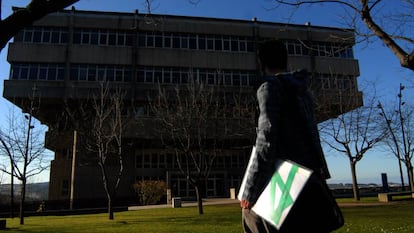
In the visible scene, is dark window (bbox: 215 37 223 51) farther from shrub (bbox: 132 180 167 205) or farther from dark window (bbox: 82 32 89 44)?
shrub (bbox: 132 180 167 205)

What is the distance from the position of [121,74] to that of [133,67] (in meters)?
1.69

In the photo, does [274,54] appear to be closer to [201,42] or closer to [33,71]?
[33,71]

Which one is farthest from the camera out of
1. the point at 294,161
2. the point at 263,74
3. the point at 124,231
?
the point at 124,231

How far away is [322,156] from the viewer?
102 inches

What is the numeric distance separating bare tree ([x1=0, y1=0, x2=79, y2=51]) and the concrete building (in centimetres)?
3525

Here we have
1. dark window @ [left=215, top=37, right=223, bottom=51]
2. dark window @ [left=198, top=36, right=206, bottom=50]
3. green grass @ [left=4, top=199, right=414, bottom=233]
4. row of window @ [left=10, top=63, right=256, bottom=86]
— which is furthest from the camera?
dark window @ [left=215, top=37, right=223, bottom=51]

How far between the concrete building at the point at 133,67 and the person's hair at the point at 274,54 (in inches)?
A: 1471

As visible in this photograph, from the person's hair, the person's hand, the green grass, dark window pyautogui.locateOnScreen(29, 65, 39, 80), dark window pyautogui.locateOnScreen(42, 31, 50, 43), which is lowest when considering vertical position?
the green grass

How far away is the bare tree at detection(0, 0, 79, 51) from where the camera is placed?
5.30 m

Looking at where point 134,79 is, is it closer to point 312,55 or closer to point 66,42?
point 66,42

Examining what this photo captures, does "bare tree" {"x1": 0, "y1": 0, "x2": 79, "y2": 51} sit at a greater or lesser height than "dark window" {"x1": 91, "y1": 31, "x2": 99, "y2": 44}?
lesser

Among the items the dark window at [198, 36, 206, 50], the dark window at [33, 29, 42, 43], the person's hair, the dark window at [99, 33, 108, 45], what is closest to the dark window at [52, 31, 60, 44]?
the dark window at [33, 29, 42, 43]

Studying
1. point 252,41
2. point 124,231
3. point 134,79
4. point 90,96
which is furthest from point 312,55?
point 124,231

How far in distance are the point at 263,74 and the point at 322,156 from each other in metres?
0.76
